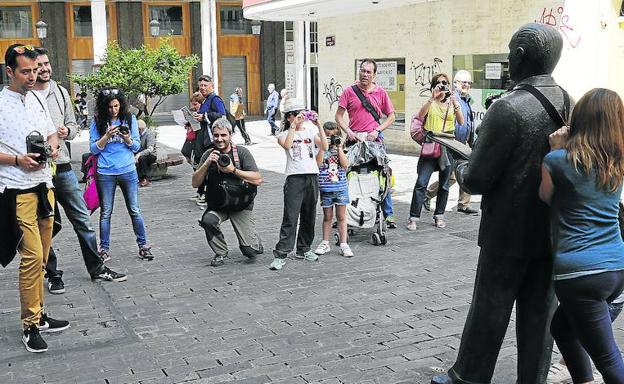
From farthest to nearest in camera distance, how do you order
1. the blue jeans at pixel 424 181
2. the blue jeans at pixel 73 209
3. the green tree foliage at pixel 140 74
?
the green tree foliage at pixel 140 74 → the blue jeans at pixel 424 181 → the blue jeans at pixel 73 209

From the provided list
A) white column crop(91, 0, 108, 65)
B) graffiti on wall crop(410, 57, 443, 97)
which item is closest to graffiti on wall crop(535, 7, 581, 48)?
graffiti on wall crop(410, 57, 443, 97)

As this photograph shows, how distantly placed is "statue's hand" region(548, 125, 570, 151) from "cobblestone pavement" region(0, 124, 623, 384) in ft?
5.29

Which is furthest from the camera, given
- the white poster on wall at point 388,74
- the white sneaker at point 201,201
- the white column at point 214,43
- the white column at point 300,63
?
the white column at point 214,43

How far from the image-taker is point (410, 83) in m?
16.6

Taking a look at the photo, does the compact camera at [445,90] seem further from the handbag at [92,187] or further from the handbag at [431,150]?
the handbag at [92,187]

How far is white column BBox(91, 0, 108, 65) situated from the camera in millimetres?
31609

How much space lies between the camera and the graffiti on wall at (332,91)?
19531 millimetres

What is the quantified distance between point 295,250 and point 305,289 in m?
1.36

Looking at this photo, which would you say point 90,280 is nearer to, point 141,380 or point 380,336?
point 141,380

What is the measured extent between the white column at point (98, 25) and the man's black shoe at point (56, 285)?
27.0m

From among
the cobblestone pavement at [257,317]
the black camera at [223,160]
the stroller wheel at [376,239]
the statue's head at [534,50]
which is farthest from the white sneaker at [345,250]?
the statue's head at [534,50]

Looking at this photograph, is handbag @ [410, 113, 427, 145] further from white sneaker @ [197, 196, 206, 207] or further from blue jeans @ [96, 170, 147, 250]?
white sneaker @ [197, 196, 206, 207]

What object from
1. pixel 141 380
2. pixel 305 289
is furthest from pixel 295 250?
pixel 141 380

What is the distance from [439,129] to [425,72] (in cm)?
804
